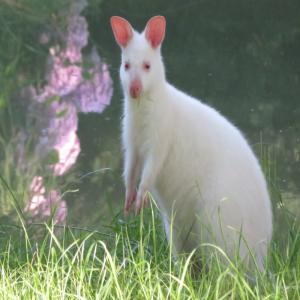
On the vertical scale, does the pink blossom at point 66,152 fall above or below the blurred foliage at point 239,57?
below

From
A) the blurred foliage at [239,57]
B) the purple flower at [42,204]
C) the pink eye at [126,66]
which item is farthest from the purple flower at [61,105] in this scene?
the pink eye at [126,66]

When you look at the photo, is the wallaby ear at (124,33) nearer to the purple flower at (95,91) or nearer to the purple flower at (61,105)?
the purple flower at (61,105)

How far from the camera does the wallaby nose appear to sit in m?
3.79

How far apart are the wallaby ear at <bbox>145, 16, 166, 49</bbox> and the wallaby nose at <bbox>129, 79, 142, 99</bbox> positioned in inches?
7.6

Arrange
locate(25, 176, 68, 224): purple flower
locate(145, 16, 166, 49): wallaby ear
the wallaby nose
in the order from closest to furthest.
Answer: the wallaby nose
locate(145, 16, 166, 49): wallaby ear
locate(25, 176, 68, 224): purple flower

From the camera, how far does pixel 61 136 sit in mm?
6980

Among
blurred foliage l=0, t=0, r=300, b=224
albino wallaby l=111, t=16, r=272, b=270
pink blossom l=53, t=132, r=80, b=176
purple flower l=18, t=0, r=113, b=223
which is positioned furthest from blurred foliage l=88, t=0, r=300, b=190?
albino wallaby l=111, t=16, r=272, b=270

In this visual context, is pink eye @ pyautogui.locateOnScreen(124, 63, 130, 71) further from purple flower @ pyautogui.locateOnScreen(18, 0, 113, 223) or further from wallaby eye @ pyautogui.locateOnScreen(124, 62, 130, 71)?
purple flower @ pyautogui.locateOnScreen(18, 0, 113, 223)

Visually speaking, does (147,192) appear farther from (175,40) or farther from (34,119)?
(175,40)

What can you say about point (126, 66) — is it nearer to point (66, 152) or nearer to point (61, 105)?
point (66, 152)

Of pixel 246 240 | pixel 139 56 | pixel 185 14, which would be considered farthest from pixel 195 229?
pixel 185 14

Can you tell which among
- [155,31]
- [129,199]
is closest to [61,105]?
[129,199]

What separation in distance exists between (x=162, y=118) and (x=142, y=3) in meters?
6.95

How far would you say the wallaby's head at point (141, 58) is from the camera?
12.5ft
